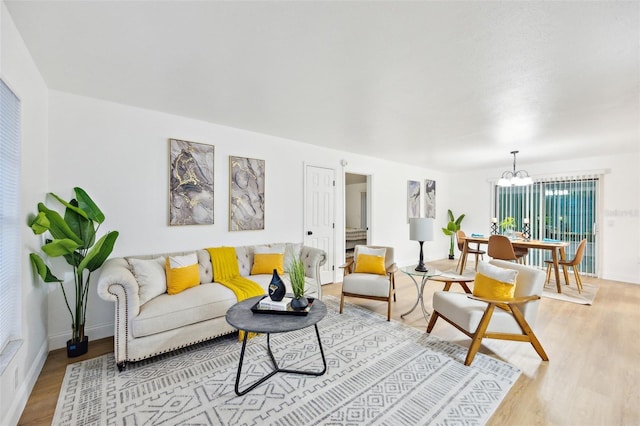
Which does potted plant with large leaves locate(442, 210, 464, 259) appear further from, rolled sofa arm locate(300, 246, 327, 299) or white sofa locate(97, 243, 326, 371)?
white sofa locate(97, 243, 326, 371)

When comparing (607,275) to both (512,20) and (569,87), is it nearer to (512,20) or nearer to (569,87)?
(569,87)

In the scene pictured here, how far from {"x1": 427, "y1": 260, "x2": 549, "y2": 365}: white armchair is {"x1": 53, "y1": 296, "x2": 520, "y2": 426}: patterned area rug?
0.83 feet

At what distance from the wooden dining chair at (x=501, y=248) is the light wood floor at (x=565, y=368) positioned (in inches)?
38.8

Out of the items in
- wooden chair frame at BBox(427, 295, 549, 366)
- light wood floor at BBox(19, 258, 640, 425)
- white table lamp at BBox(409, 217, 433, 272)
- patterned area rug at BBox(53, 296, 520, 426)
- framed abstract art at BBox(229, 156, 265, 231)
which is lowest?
patterned area rug at BBox(53, 296, 520, 426)

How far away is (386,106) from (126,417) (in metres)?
3.36

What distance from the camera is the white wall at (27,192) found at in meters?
1.63

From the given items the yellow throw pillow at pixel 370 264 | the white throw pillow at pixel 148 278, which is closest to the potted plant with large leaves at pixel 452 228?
the yellow throw pillow at pixel 370 264

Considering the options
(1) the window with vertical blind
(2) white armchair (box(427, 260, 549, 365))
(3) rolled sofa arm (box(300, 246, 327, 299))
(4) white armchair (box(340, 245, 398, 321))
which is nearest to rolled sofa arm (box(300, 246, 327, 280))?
(3) rolled sofa arm (box(300, 246, 327, 299))

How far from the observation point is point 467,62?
2100mm

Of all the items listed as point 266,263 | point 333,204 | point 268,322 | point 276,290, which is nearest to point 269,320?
point 268,322

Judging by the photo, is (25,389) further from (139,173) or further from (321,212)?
(321,212)

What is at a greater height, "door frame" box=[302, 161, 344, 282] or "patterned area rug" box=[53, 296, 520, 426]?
"door frame" box=[302, 161, 344, 282]

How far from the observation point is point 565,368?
2307 millimetres

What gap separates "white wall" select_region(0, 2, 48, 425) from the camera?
5.35 feet
